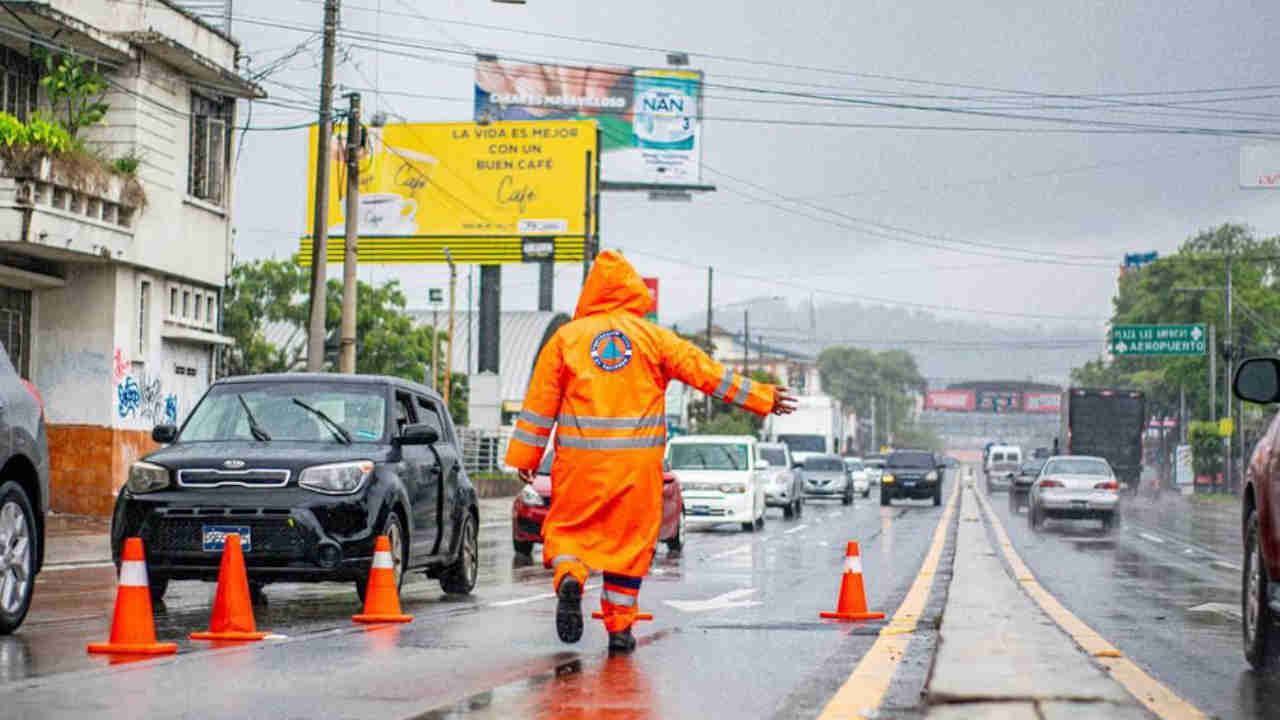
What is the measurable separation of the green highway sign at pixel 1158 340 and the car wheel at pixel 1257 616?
6598 centimetres

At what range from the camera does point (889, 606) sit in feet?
45.6

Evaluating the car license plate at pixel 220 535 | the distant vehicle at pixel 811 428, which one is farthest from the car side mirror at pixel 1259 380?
the distant vehicle at pixel 811 428

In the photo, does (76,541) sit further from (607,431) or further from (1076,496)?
(1076,496)

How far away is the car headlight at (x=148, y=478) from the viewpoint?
12.2 metres

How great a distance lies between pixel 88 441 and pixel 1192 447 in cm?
6010

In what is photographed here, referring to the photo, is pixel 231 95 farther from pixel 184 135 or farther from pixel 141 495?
pixel 141 495

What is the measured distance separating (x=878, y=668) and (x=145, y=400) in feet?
74.5

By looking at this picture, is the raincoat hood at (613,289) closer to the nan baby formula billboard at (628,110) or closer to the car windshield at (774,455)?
the car windshield at (774,455)

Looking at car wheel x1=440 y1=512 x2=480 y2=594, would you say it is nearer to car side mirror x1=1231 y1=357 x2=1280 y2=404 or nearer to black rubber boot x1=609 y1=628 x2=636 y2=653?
black rubber boot x1=609 y1=628 x2=636 y2=653

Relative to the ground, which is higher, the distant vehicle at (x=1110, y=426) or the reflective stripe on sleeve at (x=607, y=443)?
the distant vehicle at (x=1110, y=426)

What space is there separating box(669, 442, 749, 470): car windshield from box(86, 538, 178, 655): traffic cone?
23781 mm

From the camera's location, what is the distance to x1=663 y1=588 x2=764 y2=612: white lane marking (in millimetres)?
13578

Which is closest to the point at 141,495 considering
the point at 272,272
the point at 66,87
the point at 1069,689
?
the point at 1069,689

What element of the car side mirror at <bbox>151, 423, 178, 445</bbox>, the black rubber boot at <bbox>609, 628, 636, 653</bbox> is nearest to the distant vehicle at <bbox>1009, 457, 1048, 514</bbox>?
the car side mirror at <bbox>151, 423, 178, 445</bbox>
